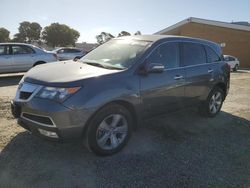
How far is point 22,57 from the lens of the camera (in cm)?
1226

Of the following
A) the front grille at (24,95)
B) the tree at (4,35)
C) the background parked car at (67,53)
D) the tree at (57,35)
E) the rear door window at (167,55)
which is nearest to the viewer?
the front grille at (24,95)

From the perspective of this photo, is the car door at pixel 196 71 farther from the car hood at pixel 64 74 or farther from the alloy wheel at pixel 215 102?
the car hood at pixel 64 74

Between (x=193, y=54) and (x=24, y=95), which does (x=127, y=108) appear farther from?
(x=193, y=54)

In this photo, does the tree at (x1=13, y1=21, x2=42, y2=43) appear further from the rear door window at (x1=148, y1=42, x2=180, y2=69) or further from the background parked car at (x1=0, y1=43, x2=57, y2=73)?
the rear door window at (x1=148, y1=42, x2=180, y2=69)

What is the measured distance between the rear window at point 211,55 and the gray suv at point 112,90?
14.0 inches

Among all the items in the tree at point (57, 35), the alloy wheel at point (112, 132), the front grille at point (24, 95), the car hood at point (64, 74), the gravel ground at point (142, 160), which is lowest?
the gravel ground at point (142, 160)

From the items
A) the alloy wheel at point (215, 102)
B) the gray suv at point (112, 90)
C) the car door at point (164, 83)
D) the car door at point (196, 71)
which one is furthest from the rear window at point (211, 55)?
the car door at point (164, 83)

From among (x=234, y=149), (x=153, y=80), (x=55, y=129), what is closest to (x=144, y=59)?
(x=153, y=80)

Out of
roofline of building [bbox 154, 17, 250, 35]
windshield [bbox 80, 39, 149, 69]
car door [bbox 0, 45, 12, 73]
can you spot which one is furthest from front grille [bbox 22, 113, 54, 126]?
roofline of building [bbox 154, 17, 250, 35]

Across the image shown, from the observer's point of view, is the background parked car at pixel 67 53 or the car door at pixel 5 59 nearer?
the car door at pixel 5 59

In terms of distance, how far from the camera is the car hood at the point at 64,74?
394 centimetres

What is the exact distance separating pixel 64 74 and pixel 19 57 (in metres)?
8.84

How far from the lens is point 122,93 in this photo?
4.24 meters

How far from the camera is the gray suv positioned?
3.82 m
